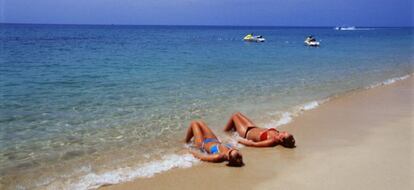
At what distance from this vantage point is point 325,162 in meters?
6.03

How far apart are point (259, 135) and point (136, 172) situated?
2.36 meters

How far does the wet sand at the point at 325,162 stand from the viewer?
5.22 meters

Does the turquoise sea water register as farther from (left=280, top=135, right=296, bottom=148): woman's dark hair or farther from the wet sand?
(left=280, top=135, right=296, bottom=148): woman's dark hair

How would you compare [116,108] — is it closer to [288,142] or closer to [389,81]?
[288,142]

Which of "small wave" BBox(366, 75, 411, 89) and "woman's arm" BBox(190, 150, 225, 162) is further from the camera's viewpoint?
"small wave" BBox(366, 75, 411, 89)

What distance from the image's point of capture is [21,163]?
604 cm

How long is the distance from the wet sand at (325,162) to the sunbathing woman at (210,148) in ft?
0.42

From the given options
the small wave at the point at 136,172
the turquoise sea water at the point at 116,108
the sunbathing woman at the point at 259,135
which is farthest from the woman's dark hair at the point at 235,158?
the sunbathing woman at the point at 259,135

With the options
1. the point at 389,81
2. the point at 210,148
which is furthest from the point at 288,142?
the point at 389,81

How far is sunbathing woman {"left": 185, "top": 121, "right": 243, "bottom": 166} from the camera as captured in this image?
18.9 feet

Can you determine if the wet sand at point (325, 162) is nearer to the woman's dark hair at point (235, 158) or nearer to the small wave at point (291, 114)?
the woman's dark hair at point (235, 158)

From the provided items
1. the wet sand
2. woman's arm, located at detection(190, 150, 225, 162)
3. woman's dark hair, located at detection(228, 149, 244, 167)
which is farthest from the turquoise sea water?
woman's dark hair, located at detection(228, 149, 244, 167)

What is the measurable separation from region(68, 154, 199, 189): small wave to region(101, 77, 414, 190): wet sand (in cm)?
16

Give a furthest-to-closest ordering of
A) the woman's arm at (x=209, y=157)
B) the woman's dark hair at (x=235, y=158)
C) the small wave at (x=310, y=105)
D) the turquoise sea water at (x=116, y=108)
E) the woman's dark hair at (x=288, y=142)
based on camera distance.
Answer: the small wave at (x=310, y=105)
the woman's dark hair at (x=288, y=142)
the turquoise sea water at (x=116, y=108)
the woman's arm at (x=209, y=157)
the woman's dark hair at (x=235, y=158)
